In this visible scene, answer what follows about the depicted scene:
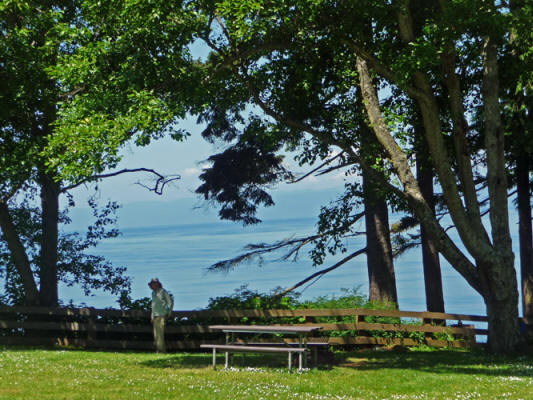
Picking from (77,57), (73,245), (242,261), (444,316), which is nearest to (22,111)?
(77,57)

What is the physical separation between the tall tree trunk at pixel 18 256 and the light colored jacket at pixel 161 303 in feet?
16.8

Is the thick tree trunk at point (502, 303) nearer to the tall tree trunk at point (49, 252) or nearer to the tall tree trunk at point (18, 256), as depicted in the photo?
the tall tree trunk at point (49, 252)

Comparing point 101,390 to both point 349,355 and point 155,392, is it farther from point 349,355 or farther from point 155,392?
point 349,355

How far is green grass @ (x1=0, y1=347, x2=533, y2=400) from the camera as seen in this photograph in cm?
1148

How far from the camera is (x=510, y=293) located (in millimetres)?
17562

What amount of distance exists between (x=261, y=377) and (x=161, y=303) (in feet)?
20.6

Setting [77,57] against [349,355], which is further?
[349,355]

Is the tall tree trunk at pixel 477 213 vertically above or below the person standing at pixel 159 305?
above

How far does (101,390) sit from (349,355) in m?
7.75

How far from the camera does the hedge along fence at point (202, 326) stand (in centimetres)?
1903

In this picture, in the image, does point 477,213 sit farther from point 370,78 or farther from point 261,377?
point 261,377

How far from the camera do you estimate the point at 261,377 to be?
529 inches

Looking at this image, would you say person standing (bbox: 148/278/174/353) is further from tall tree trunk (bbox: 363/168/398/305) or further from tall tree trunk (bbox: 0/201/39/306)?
tall tree trunk (bbox: 363/168/398/305)

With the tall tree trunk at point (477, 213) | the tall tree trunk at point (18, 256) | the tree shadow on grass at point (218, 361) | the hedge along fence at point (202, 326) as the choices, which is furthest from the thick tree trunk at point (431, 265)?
the tall tree trunk at point (18, 256)
